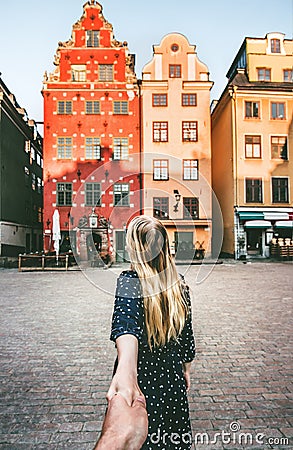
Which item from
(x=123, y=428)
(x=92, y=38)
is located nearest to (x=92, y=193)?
(x=92, y=38)

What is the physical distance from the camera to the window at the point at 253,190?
31.9 m

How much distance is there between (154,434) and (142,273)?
2.78 feet

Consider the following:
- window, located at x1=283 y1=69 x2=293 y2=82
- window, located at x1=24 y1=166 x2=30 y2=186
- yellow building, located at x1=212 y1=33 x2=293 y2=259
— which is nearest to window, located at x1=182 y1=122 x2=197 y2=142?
yellow building, located at x1=212 y1=33 x2=293 y2=259

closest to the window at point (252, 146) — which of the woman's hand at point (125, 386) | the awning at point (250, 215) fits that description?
the awning at point (250, 215)

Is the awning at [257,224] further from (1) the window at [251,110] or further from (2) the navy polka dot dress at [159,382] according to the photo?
(2) the navy polka dot dress at [159,382]

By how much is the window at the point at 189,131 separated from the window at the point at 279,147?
635cm

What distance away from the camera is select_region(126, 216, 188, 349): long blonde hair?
201 centimetres

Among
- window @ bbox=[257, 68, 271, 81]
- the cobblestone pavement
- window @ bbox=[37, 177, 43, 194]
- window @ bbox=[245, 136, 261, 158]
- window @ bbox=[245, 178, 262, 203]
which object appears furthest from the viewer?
window @ bbox=[37, 177, 43, 194]

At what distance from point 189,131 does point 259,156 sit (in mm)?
6066

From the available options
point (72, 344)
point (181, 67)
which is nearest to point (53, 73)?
point (181, 67)

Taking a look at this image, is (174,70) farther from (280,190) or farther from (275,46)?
(280,190)

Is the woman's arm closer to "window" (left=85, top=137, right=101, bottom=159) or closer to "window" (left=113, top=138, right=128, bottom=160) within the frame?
"window" (left=113, top=138, right=128, bottom=160)

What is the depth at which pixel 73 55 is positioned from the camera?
1278 inches

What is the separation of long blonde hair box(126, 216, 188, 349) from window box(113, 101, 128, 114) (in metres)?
32.0
